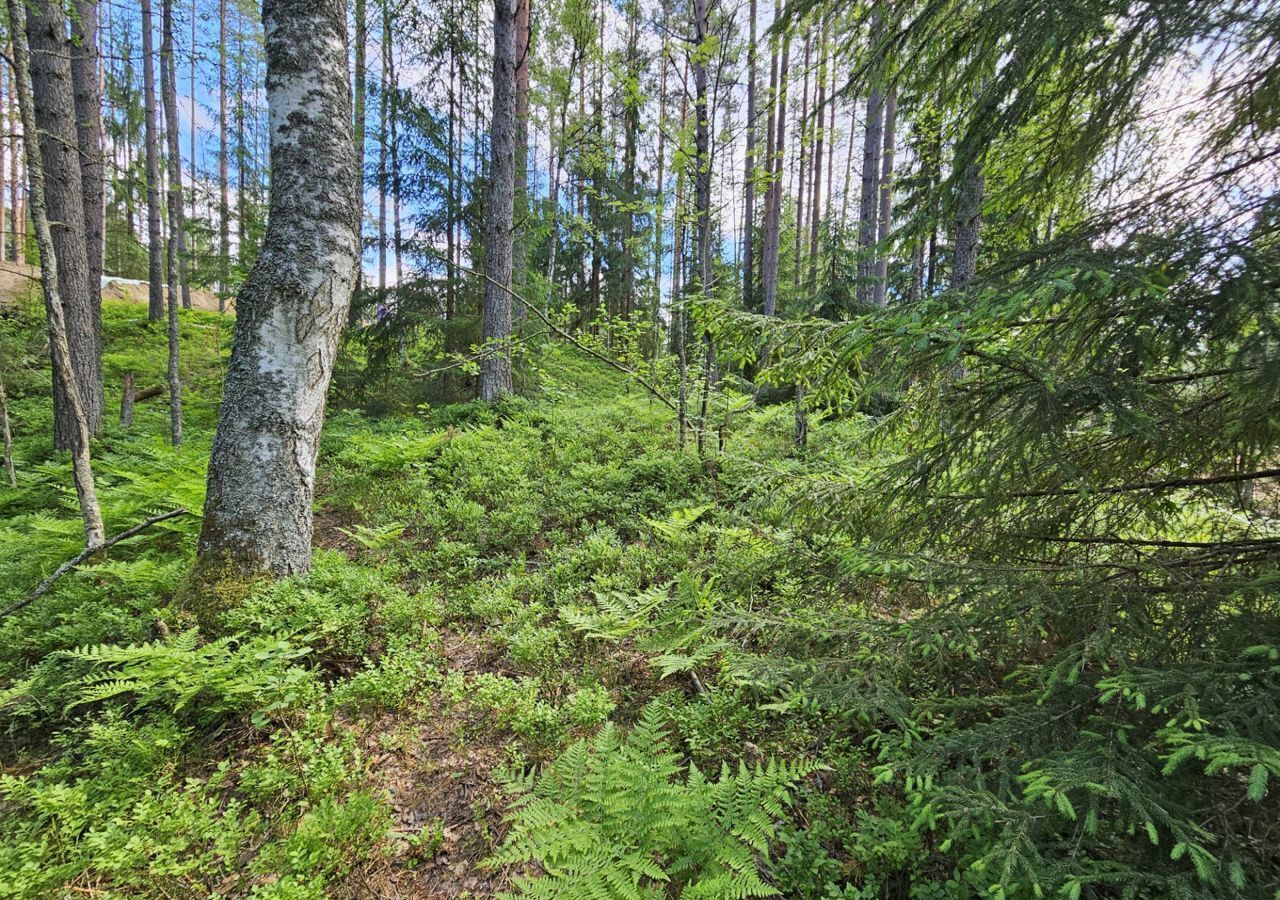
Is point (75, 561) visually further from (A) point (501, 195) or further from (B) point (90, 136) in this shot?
(B) point (90, 136)

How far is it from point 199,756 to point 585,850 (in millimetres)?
2018

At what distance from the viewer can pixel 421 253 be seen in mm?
8578

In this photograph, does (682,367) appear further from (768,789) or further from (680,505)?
(768,789)

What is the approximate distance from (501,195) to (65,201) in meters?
5.74

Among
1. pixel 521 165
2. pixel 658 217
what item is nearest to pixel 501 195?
pixel 521 165

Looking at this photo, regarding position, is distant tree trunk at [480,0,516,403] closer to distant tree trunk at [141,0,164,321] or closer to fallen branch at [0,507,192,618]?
fallen branch at [0,507,192,618]

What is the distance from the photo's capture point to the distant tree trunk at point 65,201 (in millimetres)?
6109

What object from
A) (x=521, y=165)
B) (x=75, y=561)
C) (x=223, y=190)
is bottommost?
(x=75, y=561)

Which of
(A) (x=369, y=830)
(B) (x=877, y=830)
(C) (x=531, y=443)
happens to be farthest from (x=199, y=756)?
(C) (x=531, y=443)

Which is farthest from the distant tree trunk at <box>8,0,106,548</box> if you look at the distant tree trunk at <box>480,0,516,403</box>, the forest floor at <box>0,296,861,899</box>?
the distant tree trunk at <box>480,0,516,403</box>

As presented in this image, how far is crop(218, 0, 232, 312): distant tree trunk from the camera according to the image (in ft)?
28.9

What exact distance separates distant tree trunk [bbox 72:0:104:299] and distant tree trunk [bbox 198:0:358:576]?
22.9 ft

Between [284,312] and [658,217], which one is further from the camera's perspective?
[658,217]

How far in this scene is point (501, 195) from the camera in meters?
7.88
